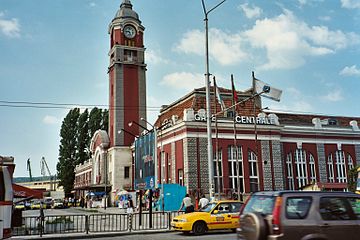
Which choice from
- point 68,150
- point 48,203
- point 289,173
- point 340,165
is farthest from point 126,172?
point 340,165

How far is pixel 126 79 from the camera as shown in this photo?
56.2 m

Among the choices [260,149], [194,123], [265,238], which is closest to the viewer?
[265,238]

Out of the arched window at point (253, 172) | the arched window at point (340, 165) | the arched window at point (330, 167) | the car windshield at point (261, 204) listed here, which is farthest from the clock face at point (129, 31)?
the car windshield at point (261, 204)

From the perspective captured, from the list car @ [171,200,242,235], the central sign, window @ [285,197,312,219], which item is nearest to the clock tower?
the central sign

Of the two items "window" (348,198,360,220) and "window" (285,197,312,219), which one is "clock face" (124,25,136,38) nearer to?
"window" (348,198,360,220)

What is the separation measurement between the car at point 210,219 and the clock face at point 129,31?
145ft

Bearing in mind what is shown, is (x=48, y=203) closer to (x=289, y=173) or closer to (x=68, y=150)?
(x=68, y=150)

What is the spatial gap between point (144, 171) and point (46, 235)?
25.0 ft

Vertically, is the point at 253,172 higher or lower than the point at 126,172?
lower

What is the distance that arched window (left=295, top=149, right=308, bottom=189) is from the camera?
44.8 m

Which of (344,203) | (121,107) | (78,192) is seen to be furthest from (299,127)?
(78,192)

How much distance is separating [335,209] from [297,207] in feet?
3.40

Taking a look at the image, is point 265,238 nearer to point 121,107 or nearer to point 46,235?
point 46,235

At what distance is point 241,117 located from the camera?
4272 cm
